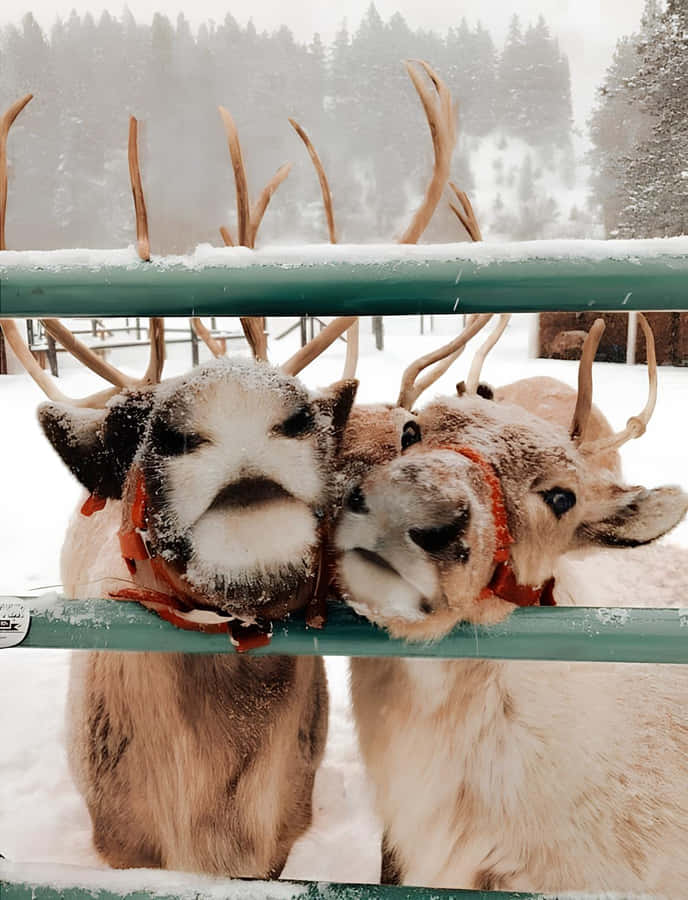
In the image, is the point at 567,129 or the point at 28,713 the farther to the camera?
the point at 567,129

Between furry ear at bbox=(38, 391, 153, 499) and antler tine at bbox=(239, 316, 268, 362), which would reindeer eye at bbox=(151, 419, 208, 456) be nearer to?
furry ear at bbox=(38, 391, 153, 499)

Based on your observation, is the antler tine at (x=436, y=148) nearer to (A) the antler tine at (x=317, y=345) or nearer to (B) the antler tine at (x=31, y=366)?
(A) the antler tine at (x=317, y=345)

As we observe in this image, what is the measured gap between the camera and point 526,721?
1104mm

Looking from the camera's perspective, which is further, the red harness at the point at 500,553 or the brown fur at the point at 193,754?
the brown fur at the point at 193,754

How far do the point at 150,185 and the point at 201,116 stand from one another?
0.60 meters

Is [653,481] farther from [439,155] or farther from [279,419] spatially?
→ [279,419]

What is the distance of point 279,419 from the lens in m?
0.70

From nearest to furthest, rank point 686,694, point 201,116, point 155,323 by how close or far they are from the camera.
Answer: point 155,323 → point 686,694 → point 201,116

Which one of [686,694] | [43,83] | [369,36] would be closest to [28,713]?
[686,694]

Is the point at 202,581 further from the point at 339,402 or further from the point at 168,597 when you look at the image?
the point at 339,402

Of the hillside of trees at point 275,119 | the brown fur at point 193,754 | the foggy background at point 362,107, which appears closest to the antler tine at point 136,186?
the brown fur at point 193,754

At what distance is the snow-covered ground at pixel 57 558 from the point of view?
1488 mm

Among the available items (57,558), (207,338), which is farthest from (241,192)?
(57,558)

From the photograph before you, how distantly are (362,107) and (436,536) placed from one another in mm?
4141
